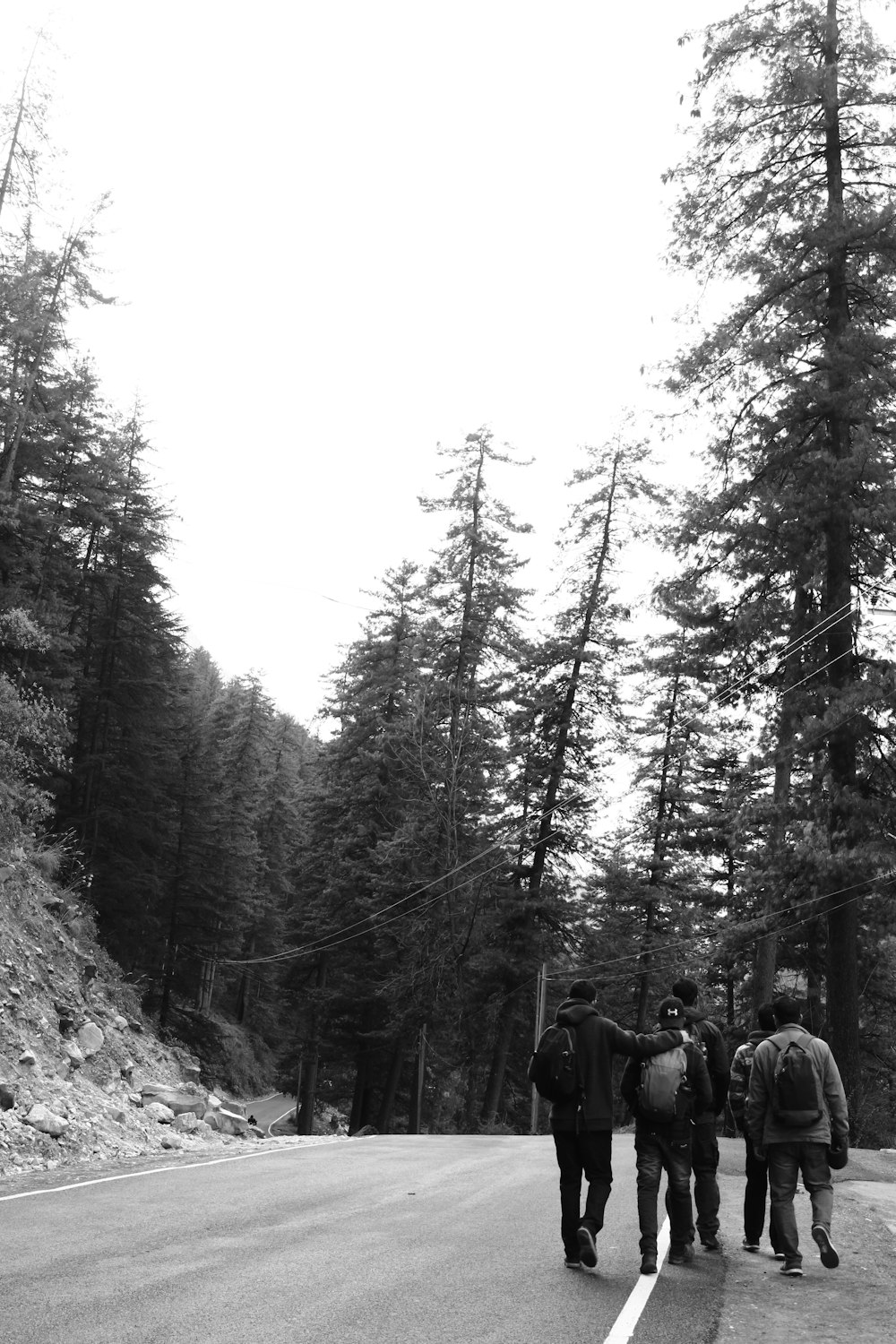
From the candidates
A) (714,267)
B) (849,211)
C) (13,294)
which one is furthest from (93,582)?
(849,211)

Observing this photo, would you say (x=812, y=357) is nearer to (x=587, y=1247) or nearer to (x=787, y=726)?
(x=787, y=726)

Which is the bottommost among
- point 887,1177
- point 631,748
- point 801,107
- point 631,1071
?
point 887,1177

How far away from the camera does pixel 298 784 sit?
6206cm

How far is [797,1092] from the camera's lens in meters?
7.15

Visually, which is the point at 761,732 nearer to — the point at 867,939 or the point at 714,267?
the point at 867,939

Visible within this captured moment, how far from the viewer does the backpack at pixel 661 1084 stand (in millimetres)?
7160

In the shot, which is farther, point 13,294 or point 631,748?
point 631,748

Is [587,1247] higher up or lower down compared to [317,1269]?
higher up

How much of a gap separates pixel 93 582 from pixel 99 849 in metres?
8.78

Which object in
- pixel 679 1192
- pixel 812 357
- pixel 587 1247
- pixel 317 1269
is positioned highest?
pixel 812 357

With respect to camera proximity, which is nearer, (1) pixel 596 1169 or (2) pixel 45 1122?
A: (1) pixel 596 1169

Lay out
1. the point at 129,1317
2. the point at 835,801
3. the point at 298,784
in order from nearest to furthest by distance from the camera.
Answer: the point at 129,1317 < the point at 835,801 < the point at 298,784

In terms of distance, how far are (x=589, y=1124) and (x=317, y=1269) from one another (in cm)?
191

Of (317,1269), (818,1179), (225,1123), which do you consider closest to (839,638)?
(818,1179)
